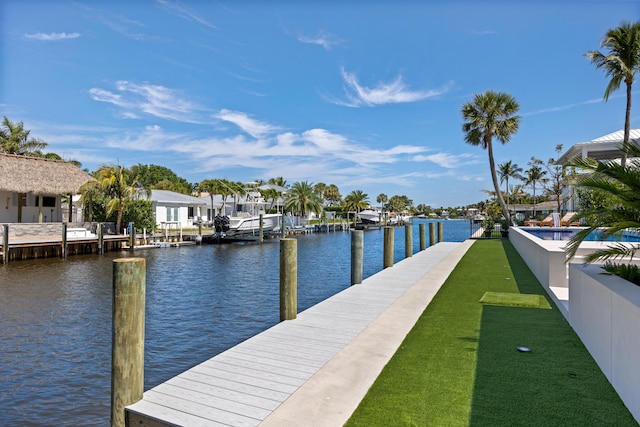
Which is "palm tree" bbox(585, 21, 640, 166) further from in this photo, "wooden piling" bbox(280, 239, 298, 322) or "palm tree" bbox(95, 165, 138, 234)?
"palm tree" bbox(95, 165, 138, 234)

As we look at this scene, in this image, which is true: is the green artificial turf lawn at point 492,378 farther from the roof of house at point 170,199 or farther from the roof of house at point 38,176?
the roof of house at point 170,199

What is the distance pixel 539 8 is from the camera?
15.0 meters

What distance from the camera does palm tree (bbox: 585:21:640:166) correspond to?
19.0m

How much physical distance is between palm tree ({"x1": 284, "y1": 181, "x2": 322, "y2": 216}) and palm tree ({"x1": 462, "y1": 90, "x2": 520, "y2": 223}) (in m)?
32.3

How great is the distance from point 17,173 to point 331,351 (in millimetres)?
32783

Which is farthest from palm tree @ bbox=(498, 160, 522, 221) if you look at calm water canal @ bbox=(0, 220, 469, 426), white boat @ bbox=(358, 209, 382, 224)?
calm water canal @ bbox=(0, 220, 469, 426)

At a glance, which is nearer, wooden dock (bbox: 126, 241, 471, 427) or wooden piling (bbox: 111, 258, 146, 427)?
wooden dock (bbox: 126, 241, 471, 427)

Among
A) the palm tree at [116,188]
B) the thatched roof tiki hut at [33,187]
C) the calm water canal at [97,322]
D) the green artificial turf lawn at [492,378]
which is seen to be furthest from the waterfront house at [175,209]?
the green artificial turf lawn at [492,378]

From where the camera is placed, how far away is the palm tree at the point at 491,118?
96.0 ft

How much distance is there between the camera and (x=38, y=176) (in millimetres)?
29828

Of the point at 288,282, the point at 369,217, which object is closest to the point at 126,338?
the point at 288,282

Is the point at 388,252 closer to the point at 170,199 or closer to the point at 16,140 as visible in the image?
the point at 170,199

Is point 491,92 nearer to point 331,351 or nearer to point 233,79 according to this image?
point 233,79

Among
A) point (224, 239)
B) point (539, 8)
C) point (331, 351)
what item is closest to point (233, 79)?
point (224, 239)
